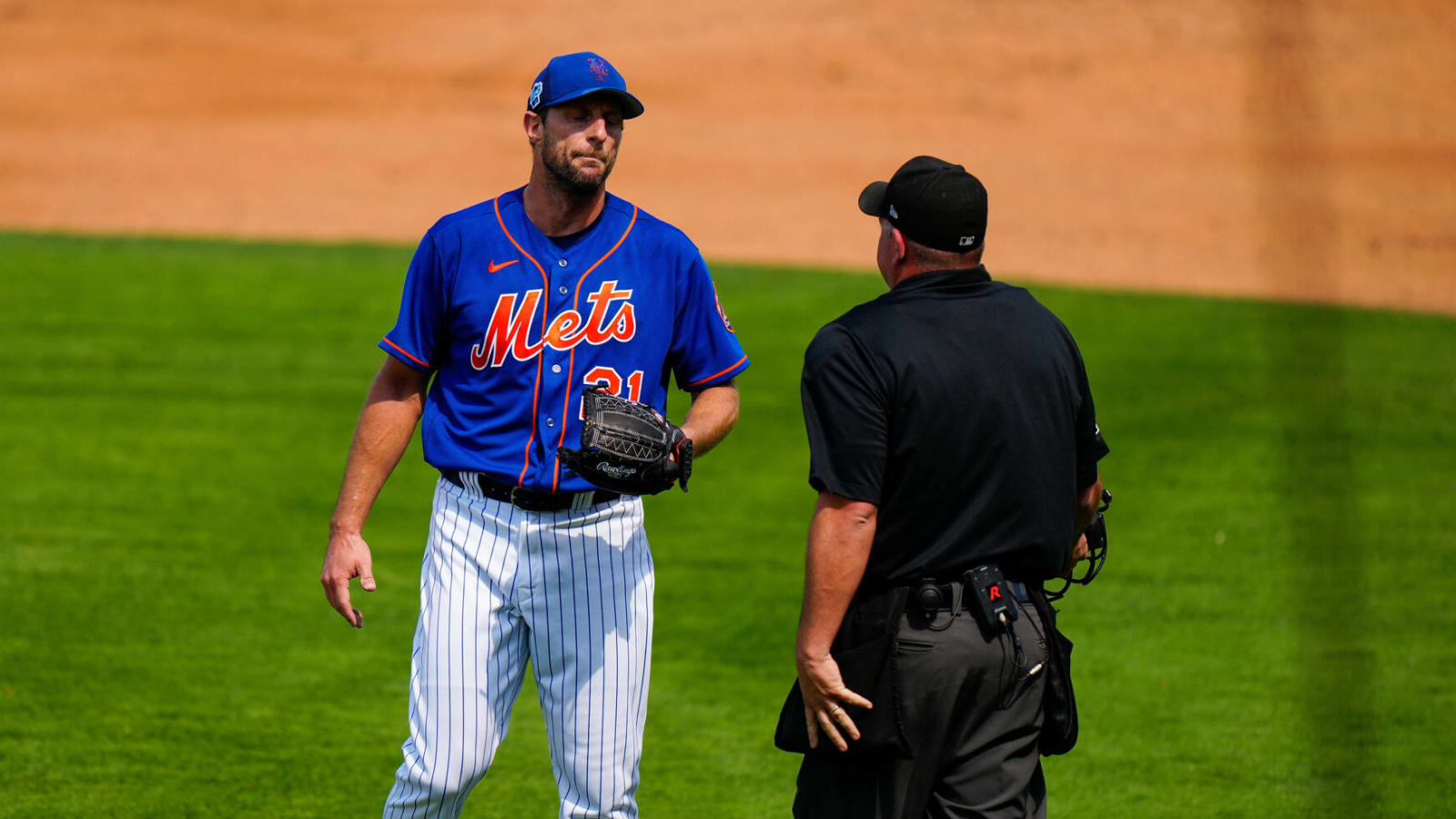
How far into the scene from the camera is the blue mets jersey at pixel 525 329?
363 cm

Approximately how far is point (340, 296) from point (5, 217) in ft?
21.2

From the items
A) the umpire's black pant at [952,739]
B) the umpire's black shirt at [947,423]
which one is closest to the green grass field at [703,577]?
the umpire's black pant at [952,739]

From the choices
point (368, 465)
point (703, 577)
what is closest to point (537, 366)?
point (368, 465)

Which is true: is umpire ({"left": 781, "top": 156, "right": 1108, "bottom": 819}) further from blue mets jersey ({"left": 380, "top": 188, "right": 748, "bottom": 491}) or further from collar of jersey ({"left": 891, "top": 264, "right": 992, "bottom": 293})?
blue mets jersey ({"left": 380, "top": 188, "right": 748, "bottom": 491})

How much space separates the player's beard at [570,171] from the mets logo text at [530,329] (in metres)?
0.23

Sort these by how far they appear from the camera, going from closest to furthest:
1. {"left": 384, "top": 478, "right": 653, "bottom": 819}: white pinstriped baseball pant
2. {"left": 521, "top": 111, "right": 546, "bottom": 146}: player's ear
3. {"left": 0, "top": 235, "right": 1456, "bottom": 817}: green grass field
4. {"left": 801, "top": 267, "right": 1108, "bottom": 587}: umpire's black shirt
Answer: {"left": 801, "top": 267, "right": 1108, "bottom": 587}: umpire's black shirt
{"left": 384, "top": 478, "right": 653, "bottom": 819}: white pinstriped baseball pant
{"left": 521, "top": 111, "right": 546, "bottom": 146}: player's ear
{"left": 0, "top": 235, "right": 1456, "bottom": 817}: green grass field

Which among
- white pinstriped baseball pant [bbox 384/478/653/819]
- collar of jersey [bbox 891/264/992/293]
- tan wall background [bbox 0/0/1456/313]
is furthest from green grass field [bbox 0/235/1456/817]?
tan wall background [bbox 0/0/1456/313]

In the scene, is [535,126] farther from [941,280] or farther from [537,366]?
[941,280]

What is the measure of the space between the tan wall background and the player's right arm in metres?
12.4

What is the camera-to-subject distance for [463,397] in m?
3.69

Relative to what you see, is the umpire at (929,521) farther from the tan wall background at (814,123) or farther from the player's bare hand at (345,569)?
the tan wall background at (814,123)

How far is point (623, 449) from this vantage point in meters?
3.40

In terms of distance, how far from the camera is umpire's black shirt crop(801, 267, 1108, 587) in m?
3.15

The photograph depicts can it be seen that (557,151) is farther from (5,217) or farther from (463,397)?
(5,217)
